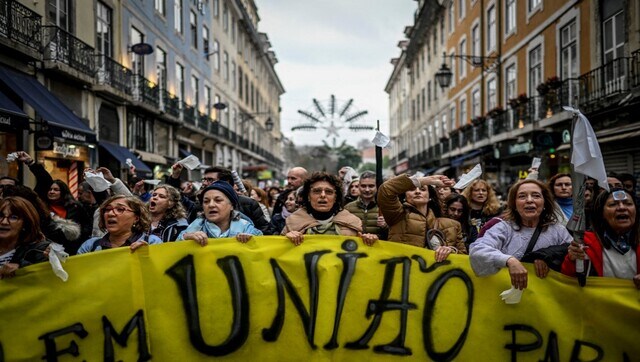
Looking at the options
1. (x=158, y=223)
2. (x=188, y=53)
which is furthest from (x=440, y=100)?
(x=158, y=223)

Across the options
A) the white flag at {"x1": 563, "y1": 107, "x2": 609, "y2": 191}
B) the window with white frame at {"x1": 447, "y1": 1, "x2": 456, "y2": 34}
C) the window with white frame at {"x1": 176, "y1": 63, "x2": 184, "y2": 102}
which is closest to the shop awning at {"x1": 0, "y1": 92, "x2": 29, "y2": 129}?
the white flag at {"x1": 563, "y1": 107, "x2": 609, "y2": 191}

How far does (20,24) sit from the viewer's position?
37.0 feet

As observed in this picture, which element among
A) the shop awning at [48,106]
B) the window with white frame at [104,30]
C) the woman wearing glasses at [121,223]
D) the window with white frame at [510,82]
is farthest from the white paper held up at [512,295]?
the window with white frame at [510,82]

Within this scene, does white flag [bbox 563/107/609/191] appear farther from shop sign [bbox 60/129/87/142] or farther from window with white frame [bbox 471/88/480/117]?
window with white frame [bbox 471/88/480/117]

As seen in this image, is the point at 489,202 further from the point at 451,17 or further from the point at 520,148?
the point at 451,17

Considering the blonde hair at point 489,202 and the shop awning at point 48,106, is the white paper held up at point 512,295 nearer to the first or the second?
the blonde hair at point 489,202

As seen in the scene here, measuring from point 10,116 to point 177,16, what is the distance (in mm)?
17163

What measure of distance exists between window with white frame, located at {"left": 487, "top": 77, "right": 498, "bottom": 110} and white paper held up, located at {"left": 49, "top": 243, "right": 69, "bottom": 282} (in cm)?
2159

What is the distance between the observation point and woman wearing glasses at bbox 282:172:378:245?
13.3 ft

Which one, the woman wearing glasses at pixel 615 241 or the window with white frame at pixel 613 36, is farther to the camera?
the window with white frame at pixel 613 36

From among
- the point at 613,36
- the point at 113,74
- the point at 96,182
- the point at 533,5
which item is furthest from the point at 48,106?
the point at 533,5

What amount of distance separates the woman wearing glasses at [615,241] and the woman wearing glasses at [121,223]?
9.96ft

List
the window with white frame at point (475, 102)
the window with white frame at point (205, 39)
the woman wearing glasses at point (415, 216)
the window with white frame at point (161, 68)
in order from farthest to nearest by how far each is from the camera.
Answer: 1. the window with white frame at point (205, 39)
2. the window with white frame at point (475, 102)
3. the window with white frame at point (161, 68)
4. the woman wearing glasses at point (415, 216)

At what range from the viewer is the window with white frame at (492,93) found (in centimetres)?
2253
